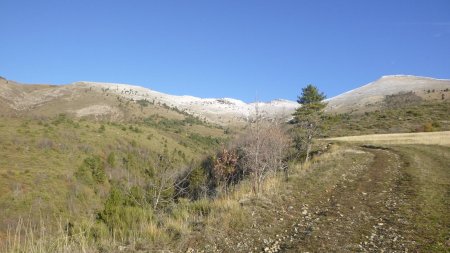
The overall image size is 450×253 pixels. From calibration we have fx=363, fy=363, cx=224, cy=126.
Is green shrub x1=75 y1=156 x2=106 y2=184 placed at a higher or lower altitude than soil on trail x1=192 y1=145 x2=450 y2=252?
lower

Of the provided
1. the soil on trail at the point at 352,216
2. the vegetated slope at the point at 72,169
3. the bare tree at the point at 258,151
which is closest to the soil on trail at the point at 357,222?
the soil on trail at the point at 352,216

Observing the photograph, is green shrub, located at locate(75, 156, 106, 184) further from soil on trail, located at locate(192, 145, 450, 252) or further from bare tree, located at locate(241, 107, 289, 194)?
soil on trail, located at locate(192, 145, 450, 252)

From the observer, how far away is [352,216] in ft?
38.2

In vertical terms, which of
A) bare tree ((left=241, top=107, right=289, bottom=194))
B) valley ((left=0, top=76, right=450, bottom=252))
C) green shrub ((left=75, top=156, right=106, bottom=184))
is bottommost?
green shrub ((left=75, top=156, right=106, bottom=184))

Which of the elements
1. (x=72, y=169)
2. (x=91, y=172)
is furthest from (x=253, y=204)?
(x=91, y=172)

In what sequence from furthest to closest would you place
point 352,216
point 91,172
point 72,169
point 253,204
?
point 91,172 < point 72,169 < point 253,204 < point 352,216

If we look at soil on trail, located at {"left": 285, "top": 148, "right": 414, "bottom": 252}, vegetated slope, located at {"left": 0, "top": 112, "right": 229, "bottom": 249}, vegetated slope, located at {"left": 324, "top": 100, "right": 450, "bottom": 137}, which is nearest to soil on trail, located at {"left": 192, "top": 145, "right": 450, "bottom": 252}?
soil on trail, located at {"left": 285, "top": 148, "right": 414, "bottom": 252}

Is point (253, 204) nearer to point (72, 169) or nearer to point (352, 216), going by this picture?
point (352, 216)

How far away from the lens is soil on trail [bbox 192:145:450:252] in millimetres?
9086

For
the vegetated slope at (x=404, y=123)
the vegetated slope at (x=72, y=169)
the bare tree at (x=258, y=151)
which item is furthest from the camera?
the vegetated slope at (x=404, y=123)

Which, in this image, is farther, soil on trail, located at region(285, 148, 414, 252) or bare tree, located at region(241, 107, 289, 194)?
bare tree, located at region(241, 107, 289, 194)

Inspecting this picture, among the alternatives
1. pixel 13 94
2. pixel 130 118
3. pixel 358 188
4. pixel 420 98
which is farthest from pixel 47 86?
pixel 358 188

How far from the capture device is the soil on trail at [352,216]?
9.09 m

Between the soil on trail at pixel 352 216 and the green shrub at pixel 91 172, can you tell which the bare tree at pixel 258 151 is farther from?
the green shrub at pixel 91 172
